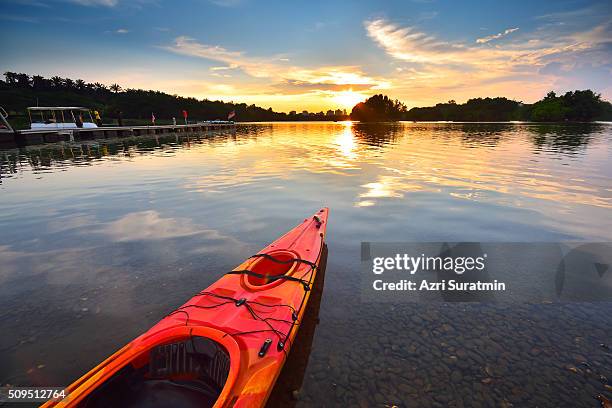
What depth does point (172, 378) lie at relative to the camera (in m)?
3.96

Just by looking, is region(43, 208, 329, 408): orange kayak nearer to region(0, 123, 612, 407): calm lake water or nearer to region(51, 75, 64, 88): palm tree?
region(0, 123, 612, 407): calm lake water

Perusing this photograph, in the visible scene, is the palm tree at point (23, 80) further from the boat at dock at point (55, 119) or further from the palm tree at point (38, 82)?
the boat at dock at point (55, 119)

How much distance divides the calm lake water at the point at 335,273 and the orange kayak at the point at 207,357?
2.78 feet

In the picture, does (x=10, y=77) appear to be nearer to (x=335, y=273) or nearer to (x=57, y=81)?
(x=57, y=81)

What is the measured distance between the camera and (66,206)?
1241 centimetres

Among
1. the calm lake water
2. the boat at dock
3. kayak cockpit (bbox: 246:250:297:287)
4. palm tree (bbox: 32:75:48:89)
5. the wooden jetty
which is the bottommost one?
the calm lake water

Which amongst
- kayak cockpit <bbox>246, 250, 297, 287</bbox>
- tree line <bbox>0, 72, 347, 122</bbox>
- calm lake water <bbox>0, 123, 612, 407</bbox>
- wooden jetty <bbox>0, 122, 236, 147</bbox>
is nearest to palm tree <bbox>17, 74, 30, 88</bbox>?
tree line <bbox>0, 72, 347, 122</bbox>

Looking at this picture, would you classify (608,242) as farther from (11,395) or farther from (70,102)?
(70,102)

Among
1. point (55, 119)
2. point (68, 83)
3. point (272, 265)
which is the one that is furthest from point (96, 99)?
point (272, 265)

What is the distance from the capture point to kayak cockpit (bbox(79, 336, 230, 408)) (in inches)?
140

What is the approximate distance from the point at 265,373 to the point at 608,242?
1079 centimetres

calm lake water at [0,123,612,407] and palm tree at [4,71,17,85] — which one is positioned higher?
palm tree at [4,71,17,85]

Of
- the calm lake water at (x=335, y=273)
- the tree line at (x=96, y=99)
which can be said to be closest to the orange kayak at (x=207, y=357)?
the calm lake water at (x=335, y=273)

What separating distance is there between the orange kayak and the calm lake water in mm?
849
